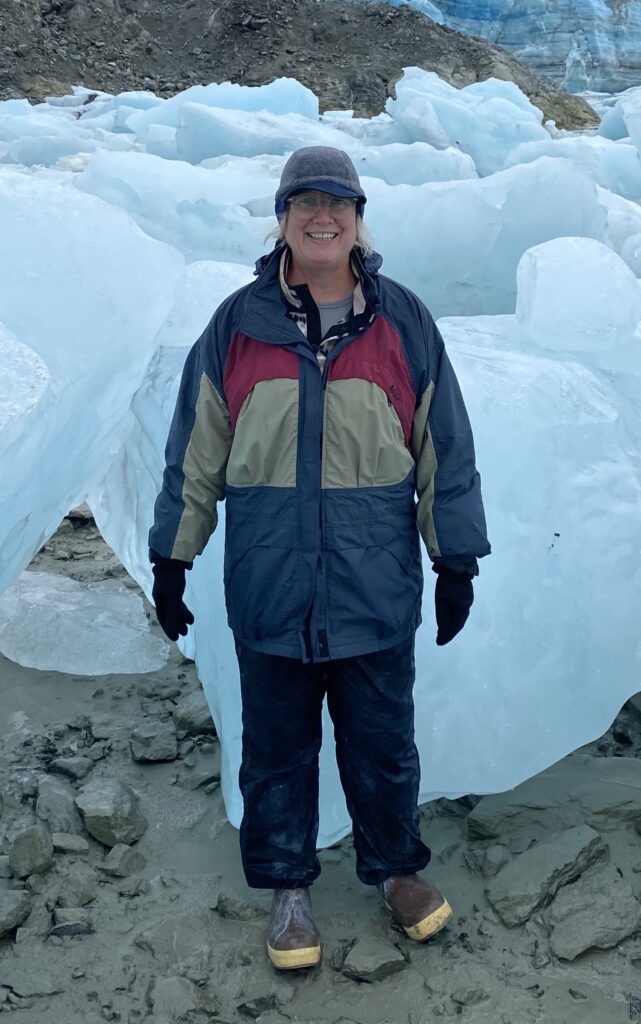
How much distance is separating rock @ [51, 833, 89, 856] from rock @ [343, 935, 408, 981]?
67 centimetres

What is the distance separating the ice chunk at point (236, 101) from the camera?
8000 millimetres

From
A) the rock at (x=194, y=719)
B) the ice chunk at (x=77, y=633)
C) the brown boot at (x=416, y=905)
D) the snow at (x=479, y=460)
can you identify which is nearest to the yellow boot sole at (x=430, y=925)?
the brown boot at (x=416, y=905)

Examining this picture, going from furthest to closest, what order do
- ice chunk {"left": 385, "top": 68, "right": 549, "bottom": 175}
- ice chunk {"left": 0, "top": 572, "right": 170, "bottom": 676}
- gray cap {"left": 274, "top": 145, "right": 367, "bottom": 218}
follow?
ice chunk {"left": 385, "top": 68, "right": 549, "bottom": 175}, ice chunk {"left": 0, "top": 572, "right": 170, "bottom": 676}, gray cap {"left": 274, "top": 145, "right": 367, "bottom": 218}

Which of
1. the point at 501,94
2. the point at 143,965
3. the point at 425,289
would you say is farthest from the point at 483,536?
the point at 501,94

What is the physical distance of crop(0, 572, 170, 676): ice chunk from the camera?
294cm

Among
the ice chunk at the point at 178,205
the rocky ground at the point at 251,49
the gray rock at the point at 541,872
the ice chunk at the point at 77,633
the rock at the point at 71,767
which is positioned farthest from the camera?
the rocky ground at the point at 251,49

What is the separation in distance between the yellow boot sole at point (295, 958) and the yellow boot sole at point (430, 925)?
20 cm

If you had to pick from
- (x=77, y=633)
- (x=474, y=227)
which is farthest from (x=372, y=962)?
(x=474, y=227)

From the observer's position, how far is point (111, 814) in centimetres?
217

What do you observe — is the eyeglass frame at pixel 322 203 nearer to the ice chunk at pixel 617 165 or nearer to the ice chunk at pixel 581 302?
the ice chunk at pixel 581 302

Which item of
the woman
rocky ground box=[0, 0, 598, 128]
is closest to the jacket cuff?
the woman

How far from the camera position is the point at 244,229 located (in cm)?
382

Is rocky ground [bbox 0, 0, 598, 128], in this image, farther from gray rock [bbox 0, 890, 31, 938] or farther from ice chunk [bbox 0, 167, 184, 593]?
gray rock [bbox 0, 890, 31, 938]

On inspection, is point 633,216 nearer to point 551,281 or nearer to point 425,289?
point 425,289
